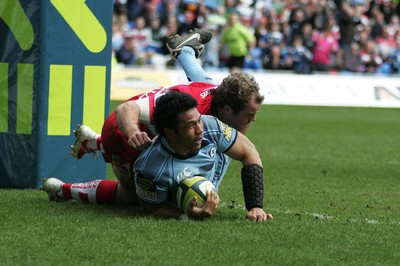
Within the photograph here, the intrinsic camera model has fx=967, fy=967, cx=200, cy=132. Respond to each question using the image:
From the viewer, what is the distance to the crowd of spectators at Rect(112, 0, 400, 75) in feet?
89.3

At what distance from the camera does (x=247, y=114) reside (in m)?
6.63

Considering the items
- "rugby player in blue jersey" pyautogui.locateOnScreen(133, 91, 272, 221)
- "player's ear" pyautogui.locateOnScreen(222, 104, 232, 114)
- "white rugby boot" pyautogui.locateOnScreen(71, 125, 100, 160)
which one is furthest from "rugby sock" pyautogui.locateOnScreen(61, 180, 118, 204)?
"player's ear" pyautogui.locateOnScreen(222, 104, 232, 114)

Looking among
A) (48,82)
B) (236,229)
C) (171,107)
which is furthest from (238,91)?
(48,82)

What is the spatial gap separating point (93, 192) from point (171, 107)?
153cm

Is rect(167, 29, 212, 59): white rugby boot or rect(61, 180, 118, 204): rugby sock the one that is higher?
rect(167, 29, 212, 59): white rugby boot

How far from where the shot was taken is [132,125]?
638 centimetres

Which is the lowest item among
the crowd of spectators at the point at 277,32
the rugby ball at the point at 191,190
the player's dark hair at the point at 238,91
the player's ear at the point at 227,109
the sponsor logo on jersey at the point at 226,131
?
the crowd of spectators at the point at 277,32

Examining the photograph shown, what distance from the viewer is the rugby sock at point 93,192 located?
735 cm

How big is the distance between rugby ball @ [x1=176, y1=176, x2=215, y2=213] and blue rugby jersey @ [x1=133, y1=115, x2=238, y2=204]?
49 mm

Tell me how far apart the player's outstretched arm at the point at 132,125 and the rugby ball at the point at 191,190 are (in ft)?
1.28

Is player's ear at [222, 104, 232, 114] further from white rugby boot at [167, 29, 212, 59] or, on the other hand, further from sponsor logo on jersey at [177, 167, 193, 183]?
white rugby boot at [167, 29, 212, 59]

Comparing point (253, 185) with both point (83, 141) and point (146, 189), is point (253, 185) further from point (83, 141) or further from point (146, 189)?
point (83, 141)

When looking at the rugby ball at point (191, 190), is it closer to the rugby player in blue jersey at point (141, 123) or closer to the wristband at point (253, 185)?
the wristband at point (253, 185)

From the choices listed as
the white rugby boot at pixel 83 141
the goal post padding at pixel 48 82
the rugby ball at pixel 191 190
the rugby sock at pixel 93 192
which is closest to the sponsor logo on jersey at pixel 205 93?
the rugby ball at pixel 191 190
